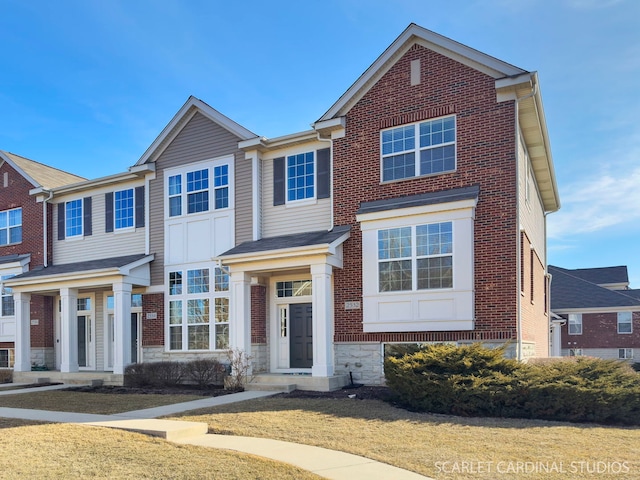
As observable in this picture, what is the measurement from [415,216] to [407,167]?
59.9 inches

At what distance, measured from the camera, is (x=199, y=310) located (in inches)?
703

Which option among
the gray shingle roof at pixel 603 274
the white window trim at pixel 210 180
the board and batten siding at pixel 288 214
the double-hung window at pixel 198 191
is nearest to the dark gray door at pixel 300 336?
the board and batten siding at pixel 288 214

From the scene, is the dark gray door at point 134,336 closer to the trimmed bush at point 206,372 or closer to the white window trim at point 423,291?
the trimmed bush at point 206,372

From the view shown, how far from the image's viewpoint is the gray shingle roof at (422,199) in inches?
527

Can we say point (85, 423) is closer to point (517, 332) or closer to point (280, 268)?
point (280, 268)

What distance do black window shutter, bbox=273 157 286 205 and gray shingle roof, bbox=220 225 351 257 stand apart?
119 cm

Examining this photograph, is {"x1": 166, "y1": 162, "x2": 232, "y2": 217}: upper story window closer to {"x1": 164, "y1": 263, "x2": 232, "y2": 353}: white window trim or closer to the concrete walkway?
{"x1": 164, "y1": 263, "x2": 232, "y2": 353}: white window trim

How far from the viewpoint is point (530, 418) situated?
985 centimetres

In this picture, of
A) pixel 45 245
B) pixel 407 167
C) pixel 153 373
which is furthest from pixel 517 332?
pixel 45 245

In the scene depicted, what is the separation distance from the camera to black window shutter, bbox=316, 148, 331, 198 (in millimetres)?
16062

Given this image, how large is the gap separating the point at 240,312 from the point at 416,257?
17.2ft

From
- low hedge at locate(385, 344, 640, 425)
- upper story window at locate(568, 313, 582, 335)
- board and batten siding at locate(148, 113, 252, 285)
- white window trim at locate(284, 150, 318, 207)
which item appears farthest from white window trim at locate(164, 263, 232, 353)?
upper story window at locate(568, 313, 582, 335)

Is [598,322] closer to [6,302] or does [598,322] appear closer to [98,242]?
[98,242]

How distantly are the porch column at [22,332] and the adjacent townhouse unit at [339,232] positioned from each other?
7 cm
